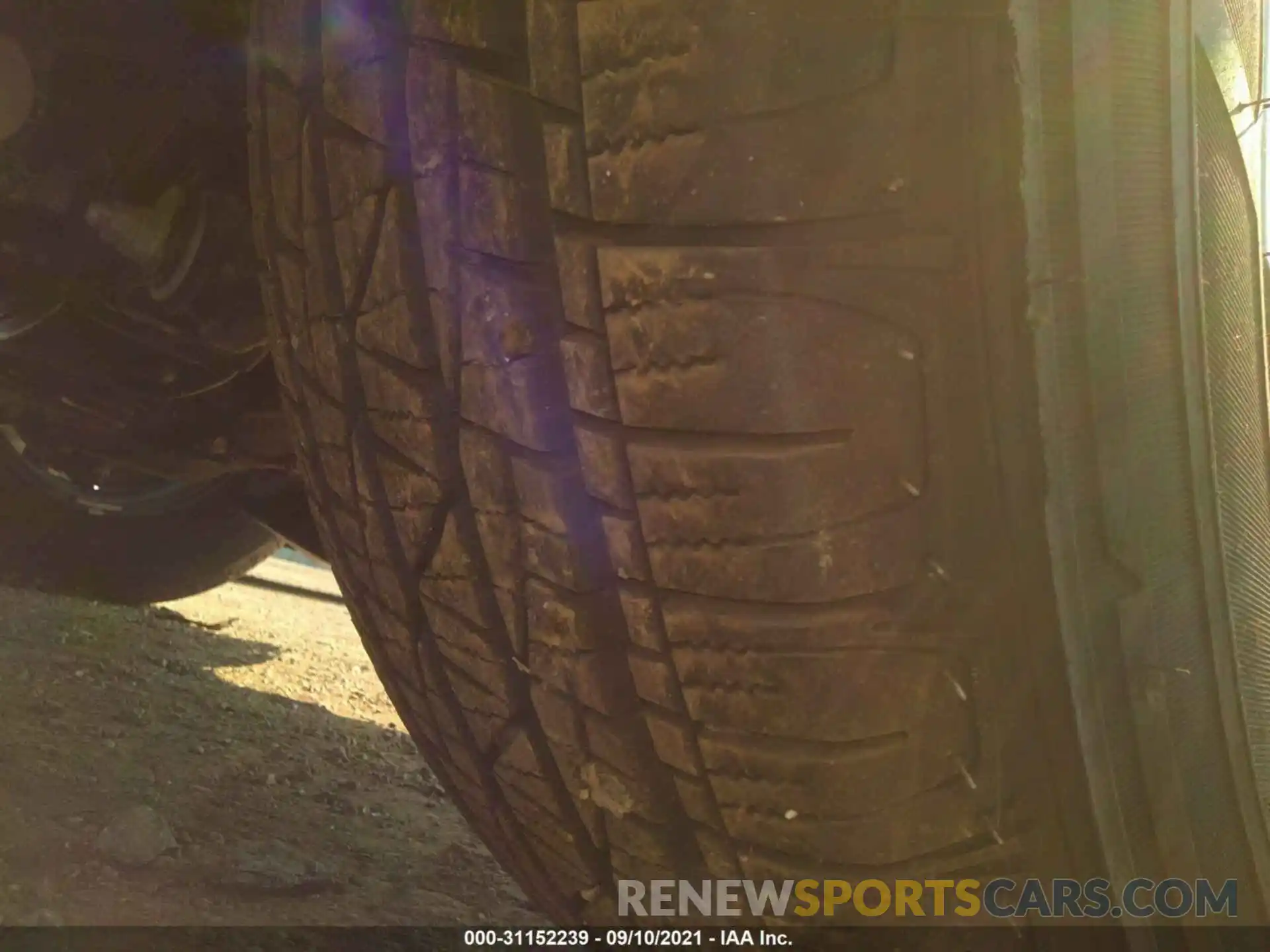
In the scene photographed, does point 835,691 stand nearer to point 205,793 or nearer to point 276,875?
point 276,875

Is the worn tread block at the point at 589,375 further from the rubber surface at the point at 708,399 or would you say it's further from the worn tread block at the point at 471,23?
the worn tread block at the point at 471,23

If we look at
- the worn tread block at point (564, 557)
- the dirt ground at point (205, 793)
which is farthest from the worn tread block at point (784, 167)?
the dirt ground at point (205, 793)

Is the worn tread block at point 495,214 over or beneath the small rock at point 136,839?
over

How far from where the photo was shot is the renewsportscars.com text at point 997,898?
702 mm

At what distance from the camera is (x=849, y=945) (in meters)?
0.75

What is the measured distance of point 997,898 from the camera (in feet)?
2.33

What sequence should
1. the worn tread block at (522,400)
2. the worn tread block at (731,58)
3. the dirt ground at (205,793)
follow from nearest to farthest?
1. the worn tread block at (731,58)
2. the worn tread block at (522,400)
3. the dirt ground at (205,793)

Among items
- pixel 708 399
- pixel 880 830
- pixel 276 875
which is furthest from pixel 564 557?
pixel 276 875

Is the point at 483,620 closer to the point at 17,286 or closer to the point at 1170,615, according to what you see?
the point at 1170,615

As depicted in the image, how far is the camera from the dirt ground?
1211 mm

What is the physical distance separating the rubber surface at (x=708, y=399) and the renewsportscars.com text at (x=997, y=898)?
0.05 ft

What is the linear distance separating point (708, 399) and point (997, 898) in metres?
0.36

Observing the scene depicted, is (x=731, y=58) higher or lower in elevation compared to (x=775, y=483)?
higher

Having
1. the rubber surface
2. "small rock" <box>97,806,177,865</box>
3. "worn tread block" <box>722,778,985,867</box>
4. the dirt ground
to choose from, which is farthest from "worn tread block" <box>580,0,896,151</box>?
"small rock" <box>97,806,177,865</box>
